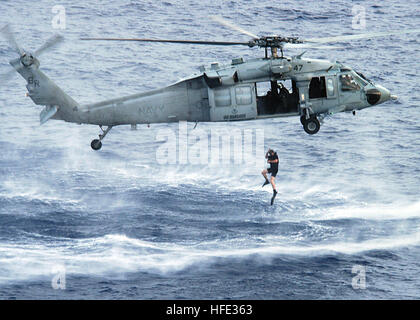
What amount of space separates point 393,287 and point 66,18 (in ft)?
209

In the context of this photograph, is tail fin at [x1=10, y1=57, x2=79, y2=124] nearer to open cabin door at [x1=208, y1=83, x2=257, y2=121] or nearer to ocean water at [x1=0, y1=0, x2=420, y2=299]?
open cabin door at [x1=208, y1=83, x2=257, y2=121]

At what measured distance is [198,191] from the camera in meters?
74.8

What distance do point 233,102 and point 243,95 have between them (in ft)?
2.36

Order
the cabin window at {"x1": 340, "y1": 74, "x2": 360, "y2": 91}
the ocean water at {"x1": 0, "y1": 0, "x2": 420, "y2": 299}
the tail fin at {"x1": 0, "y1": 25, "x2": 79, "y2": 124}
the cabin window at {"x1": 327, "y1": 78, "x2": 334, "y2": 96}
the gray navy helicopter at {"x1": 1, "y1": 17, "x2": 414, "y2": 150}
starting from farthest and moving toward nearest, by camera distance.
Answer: the ocean water at {"x1": 0, "y1": 0, "x2": 420, "y2": 299}, the cabin window at {"x1": 340, "y1": 74, "x2": 360, "y2": 91}, the cabin window at {"x1": 327, "y1": 78, "x2": 334, "y2": 96}, the tail fin at {"x1": 0, "y1": 25, "x2": 79, "y2": 124}, the gray navy helicopter at {"x1": 1, "y1": 17, "x2": 414, "y2": 150}

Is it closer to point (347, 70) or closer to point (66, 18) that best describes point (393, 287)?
point (347, 70)

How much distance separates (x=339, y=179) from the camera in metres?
79.6

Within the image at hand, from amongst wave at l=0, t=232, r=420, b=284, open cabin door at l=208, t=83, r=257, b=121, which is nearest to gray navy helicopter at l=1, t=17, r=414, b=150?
open cabin door at l=208, t=83, r=257, b=121

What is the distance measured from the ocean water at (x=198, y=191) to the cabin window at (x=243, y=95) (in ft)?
44.4

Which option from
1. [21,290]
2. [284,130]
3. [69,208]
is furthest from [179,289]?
[284,130]

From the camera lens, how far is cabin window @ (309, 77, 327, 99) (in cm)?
5394

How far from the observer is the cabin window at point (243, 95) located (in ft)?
175

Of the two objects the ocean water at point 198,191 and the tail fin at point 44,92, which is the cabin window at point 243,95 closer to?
the tail fin at point 44,92

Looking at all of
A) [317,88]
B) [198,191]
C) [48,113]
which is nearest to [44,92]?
[48,113]

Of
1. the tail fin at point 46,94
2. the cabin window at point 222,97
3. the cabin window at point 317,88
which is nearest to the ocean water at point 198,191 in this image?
the tail fin at point 46,94
